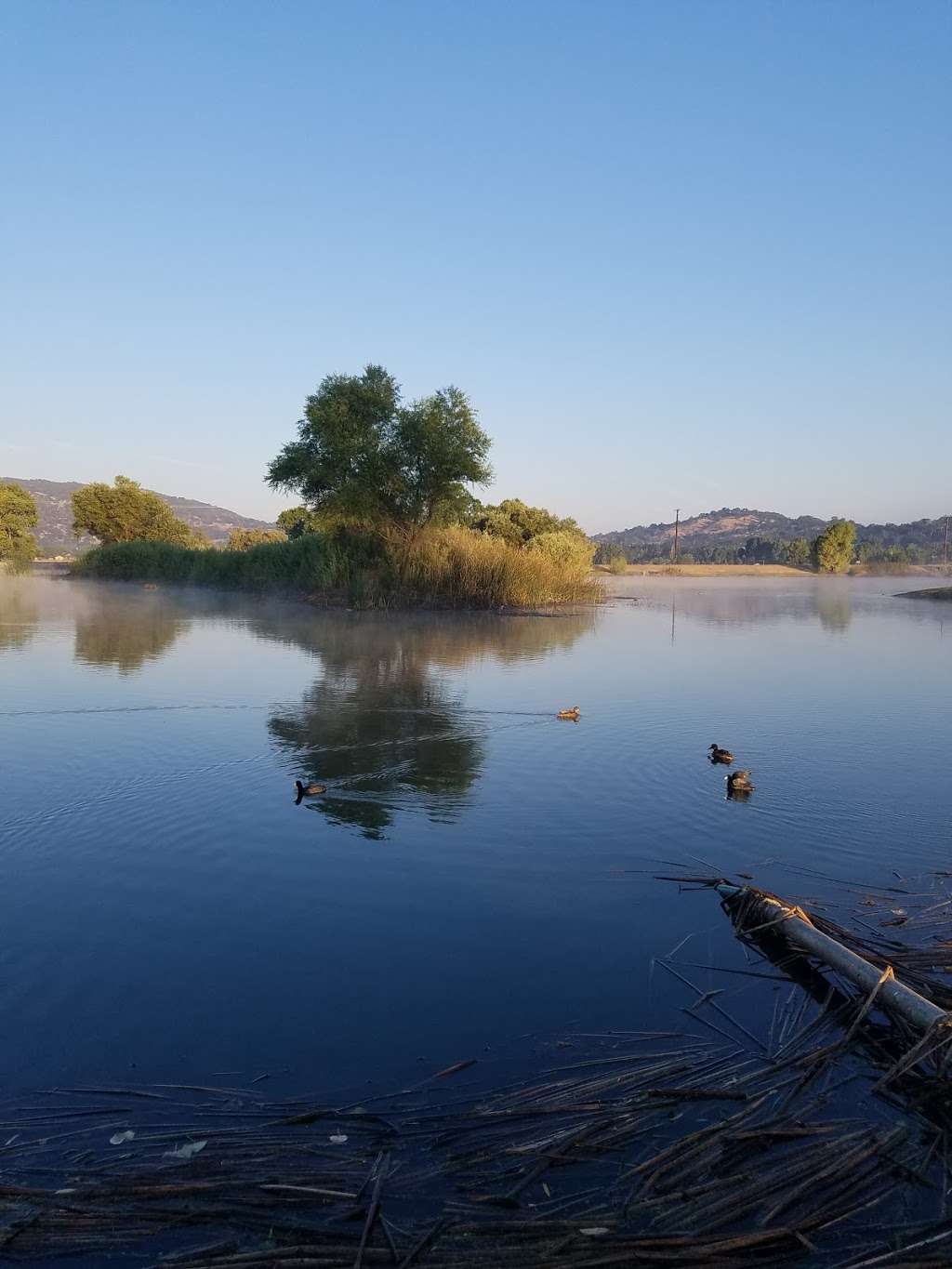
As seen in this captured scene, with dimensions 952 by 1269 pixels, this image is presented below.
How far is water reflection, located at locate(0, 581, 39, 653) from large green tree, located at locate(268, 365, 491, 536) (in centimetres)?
1168

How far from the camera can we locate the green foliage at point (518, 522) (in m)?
46.7

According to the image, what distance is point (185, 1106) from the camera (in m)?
3.60

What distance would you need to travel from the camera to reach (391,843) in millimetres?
7102

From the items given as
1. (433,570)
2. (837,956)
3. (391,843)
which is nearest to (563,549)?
(433,570)

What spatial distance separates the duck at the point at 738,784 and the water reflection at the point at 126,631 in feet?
36.1

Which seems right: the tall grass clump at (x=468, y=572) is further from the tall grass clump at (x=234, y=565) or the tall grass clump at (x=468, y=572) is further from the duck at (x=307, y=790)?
the duck at (x=307, y=790)

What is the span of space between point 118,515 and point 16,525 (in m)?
7.27

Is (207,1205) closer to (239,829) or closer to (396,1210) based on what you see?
(396,1210)

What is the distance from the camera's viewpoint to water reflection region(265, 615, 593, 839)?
8.32m

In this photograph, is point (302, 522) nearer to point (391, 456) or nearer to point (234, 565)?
point (234, 565)

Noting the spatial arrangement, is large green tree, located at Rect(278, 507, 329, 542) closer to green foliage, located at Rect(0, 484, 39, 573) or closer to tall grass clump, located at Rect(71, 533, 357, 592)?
tall grass clump, located at Rect(71, 533, 357, 592)

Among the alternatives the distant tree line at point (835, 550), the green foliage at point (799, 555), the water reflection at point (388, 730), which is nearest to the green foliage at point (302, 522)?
the water reflection at point (388, 730)

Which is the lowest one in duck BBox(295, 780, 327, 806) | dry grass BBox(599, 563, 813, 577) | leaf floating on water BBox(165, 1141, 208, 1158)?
leaf floating on water BBox(165, 1141, 208, 1158)

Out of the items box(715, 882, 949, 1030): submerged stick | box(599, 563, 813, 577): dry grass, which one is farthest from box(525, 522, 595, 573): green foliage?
box(599, 563, 813, 577): dry grass
